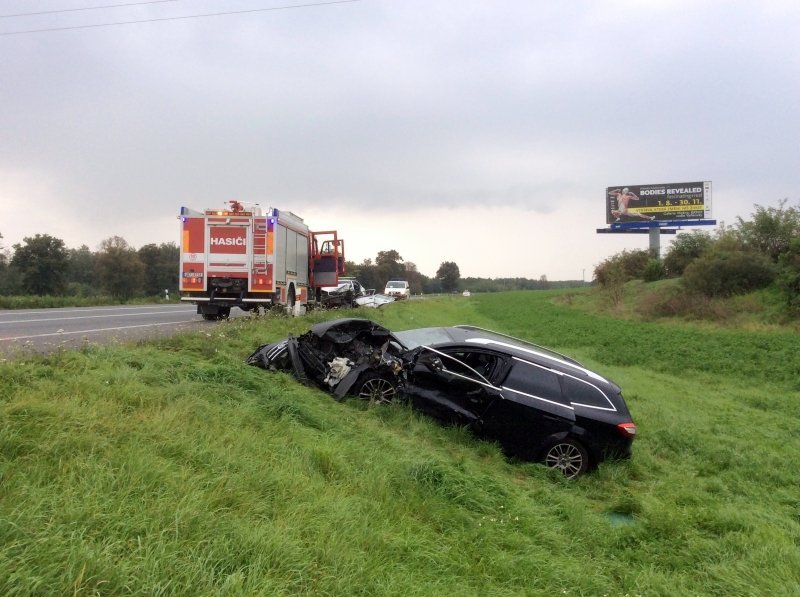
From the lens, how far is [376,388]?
7586 millimetres

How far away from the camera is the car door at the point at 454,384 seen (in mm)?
6902

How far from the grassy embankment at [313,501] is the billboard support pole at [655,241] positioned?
156 feet

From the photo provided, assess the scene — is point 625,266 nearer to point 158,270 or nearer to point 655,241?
point 655,241

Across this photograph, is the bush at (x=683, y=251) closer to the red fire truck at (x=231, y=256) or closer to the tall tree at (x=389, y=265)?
the red fire truck at (x=231, y=256)

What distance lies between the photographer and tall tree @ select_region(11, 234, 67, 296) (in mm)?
38938

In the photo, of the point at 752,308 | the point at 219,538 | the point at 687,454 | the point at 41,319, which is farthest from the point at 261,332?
the point at 752,308

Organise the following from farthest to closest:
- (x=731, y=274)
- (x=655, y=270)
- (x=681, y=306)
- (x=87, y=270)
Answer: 1. (x=87, y=270)
2. (x=655, y=270)
3. (x=731, y=274)
4. (x=681, y=306)

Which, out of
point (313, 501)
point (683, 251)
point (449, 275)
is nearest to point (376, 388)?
point (313, 501)

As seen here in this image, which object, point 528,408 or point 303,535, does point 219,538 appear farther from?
point 528,408

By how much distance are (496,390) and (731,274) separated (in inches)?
1286

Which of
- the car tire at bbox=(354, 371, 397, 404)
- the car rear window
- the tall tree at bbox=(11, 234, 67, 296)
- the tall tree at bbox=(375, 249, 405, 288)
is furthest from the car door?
the tall tree at bbox=(375, 249, 405, 288)

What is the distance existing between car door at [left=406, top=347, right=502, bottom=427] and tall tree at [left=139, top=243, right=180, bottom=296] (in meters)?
53.5

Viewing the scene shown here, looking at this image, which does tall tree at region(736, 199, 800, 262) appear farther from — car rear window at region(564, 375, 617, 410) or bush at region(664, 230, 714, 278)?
car rear window at region(564, 375, 617, 410)

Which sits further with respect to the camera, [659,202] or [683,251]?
[659,202]
